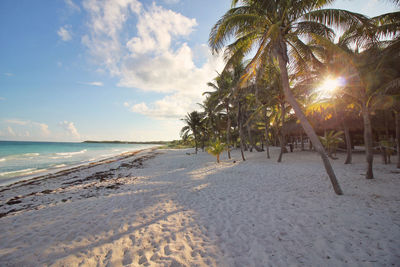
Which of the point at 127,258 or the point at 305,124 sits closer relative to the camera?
the point at 127,258

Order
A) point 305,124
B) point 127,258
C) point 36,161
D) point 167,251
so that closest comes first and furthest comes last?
point 127,258, point 167,251, point 305,124, point 36,161

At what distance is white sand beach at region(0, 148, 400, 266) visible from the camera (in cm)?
255

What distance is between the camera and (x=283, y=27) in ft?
18.7

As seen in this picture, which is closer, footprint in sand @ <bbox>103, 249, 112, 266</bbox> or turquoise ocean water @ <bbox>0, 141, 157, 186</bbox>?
footprint in sand @ <bbox>103, 249, 112, 266</bbox>

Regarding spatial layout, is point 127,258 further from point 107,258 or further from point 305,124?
point 305,124

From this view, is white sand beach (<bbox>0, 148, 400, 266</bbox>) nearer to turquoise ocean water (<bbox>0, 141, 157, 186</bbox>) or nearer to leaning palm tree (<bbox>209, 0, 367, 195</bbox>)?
leaning palm tree (<bbox>209, 0, 367, 195</bbox>)

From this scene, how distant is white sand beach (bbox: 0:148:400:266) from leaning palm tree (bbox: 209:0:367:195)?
1.38 metres

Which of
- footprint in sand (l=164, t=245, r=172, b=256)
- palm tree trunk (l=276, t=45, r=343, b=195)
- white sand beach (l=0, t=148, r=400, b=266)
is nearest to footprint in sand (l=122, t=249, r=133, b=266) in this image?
white sand beach (l=0, t=148, r=400, b=266)

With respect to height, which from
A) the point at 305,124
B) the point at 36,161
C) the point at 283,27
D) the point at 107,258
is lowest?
the point at 36,161

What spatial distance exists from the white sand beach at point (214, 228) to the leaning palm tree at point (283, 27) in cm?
138

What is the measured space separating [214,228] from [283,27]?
667 cm

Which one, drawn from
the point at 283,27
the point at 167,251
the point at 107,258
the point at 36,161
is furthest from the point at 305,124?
the point at 36,161

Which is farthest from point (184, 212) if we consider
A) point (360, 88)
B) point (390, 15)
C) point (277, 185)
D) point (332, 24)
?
point (390, 15)

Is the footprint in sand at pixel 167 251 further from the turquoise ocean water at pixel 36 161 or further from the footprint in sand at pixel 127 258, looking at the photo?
the turquoise ocean water at pixel 36 161
